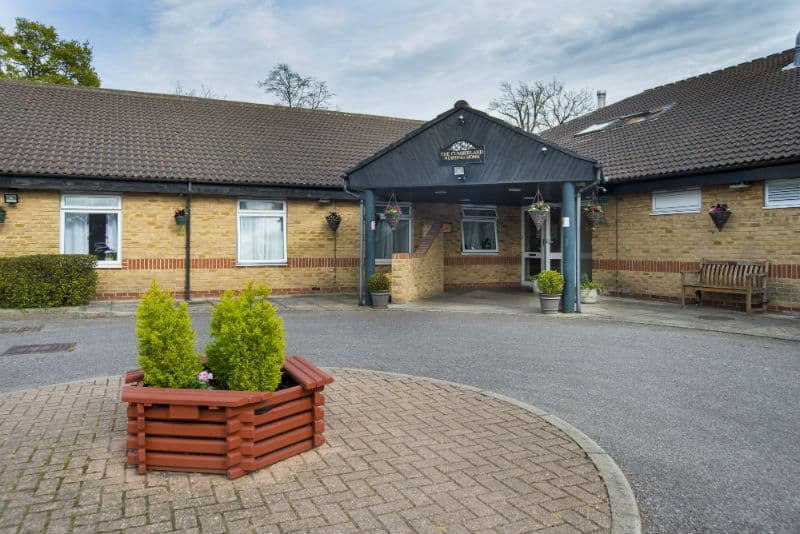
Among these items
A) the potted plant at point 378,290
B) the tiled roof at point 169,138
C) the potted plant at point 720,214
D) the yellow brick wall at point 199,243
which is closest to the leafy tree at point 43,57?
the tiled roof at point 169,138

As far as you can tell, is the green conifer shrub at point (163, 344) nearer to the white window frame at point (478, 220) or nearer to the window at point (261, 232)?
the window at point (261, 232)

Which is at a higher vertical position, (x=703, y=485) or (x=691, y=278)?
(x=691, y=278)

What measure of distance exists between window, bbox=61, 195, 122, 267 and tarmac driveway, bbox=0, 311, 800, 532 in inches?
140

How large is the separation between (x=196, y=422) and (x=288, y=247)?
41.4 ft

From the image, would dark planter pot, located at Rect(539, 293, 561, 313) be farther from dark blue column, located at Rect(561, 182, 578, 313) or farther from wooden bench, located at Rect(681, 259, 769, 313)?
wooden bench, located at Rect(681, 259, 769, 313)

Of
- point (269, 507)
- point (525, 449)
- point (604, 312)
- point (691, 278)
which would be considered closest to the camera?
point (269, 507)

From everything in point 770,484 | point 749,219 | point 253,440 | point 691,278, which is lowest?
point 770,484

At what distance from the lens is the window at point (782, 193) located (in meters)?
11.9

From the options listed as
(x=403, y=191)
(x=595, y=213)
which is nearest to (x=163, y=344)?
(x=403, y=191)

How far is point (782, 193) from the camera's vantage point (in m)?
12.2

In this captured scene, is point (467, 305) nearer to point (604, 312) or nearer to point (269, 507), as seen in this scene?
point (604, 312)

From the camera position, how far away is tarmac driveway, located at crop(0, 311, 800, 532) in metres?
3.86

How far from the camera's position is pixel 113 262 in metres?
14.7

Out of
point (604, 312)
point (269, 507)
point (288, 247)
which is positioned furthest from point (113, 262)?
point (269, 507)
